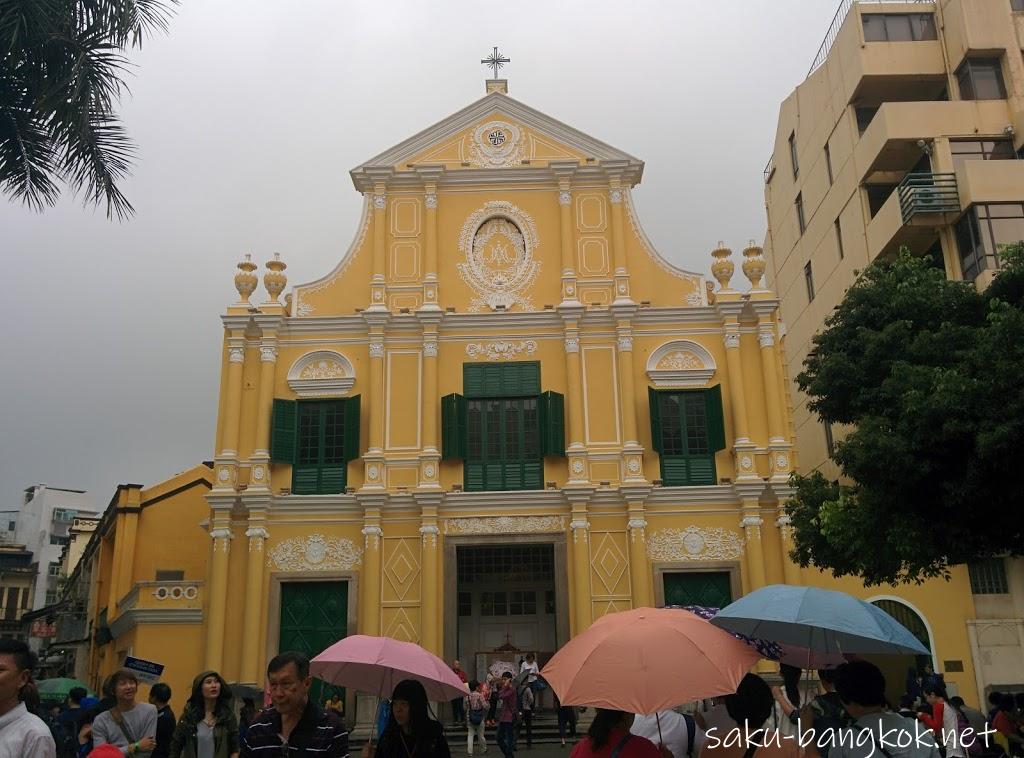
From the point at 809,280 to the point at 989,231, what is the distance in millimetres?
7596

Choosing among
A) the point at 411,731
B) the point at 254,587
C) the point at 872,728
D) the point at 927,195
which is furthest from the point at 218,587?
the point at 927,195

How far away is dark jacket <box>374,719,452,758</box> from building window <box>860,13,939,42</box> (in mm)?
24192

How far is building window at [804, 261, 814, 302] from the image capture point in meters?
28.3

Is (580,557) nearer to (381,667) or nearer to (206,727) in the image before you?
(381,667)

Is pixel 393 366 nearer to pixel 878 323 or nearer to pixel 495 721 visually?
pixel 495 721

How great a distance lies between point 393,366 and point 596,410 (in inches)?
171

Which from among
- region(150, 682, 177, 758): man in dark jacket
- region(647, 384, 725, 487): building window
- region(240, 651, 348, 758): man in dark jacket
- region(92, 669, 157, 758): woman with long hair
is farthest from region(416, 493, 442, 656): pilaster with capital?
region(240, 651, 348, 758): man in dark jacket

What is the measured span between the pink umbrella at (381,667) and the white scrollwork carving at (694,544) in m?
11.9

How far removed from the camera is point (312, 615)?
1875cm

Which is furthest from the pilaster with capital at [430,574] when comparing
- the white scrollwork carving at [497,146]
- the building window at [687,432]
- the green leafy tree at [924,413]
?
the white scrollwork carving at [497,146]

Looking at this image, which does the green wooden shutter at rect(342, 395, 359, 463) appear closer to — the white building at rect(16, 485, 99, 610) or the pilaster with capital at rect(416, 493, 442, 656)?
the pilaster with capital at rect(416, 493, 442, 656)

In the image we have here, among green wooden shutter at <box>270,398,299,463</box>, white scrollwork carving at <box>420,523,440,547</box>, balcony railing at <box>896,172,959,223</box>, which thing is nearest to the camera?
white scrollwork carving at <box>420,523,440,547</box>

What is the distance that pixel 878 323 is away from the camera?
13844 millimetres

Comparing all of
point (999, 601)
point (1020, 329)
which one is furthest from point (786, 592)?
point (999, 601)
